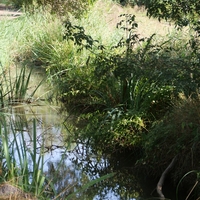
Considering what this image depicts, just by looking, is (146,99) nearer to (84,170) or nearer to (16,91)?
(84,170)

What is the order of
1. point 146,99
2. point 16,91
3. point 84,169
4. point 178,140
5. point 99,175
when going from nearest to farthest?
point 178,140 → point 99,175 → point 84,169 → point 146,99 → point 16,91

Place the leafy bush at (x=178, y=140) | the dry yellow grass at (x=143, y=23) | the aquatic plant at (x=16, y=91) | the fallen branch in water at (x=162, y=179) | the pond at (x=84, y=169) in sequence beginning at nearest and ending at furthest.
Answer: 1. the fallen branch in water at (x=162, y=179)
2. the leafy bush at (x=178, y=140)
3. the pond at (x=84, y=169)
4. the aquatic plant at (x=16, y=91)
5. the dry yellow grass at (x=143, y=23)

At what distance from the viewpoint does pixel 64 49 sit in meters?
10.3

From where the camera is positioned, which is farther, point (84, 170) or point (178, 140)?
point (84, 170)

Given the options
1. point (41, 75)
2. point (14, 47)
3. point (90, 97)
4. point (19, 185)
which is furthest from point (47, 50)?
point (19, 185)

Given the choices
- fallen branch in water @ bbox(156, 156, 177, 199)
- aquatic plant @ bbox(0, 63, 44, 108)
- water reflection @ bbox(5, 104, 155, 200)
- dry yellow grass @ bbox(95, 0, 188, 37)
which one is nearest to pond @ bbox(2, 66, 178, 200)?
water reflection @ bbox(5, 104, 155, 200)

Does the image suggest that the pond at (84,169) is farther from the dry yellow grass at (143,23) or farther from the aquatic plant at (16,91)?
the dry yellow grass at (143,23)

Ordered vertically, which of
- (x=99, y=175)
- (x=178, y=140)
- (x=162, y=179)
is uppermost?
(x=178, y=140)

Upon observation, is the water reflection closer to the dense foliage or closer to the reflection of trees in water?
the reflection of trees in water

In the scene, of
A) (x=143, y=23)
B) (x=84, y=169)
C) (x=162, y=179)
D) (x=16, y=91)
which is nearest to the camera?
(x=162, y=179)

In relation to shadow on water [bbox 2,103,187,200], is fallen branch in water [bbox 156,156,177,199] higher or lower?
higher

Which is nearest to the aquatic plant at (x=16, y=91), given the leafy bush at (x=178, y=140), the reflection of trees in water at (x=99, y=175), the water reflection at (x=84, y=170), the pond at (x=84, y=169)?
the pond at (x=84, y=169)

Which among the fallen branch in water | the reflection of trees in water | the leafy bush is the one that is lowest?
the reflection of trees in water

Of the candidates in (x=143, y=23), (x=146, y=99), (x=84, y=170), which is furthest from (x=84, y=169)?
(x=143, y=23)
